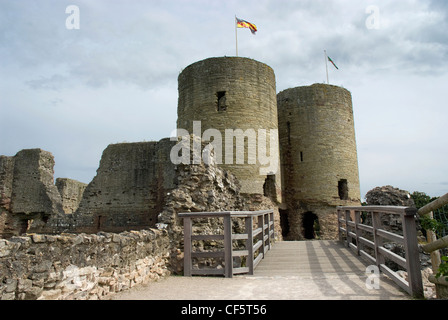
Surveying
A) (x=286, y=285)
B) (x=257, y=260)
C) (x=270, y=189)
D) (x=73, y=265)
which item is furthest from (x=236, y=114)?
(x=73, y=265)

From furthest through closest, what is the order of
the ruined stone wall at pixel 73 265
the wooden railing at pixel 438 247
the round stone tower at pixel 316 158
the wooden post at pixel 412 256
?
the round stone tower at pixel 316 158, the wooden post at pixel 412 256, the wooden railing at pixel 438 247, the ruined stone wall at pixel 73 265

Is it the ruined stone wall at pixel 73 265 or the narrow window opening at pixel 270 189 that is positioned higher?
the narrow window opening at pixel 270 189

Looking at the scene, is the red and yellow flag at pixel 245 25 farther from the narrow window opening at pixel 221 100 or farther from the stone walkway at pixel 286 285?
the stone walkway at pixel 286 285

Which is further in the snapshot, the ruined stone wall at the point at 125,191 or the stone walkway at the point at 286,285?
the ruined stone wall at the point at 125,191

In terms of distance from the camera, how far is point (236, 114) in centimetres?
1484

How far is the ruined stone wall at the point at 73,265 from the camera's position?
367 cm

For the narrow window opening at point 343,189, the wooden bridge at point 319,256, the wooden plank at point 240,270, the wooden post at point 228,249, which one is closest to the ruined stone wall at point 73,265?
the wooden bridge at point 319,256

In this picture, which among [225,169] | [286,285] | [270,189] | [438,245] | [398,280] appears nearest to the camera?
[438,245]

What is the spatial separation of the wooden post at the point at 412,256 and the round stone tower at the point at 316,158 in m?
14.8

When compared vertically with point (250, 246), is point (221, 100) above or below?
above

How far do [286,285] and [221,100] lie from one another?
35.2ft

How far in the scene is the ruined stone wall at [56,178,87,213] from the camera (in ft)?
60.6

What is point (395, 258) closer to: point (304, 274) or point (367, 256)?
point (304, 274)

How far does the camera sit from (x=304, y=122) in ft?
66.8
